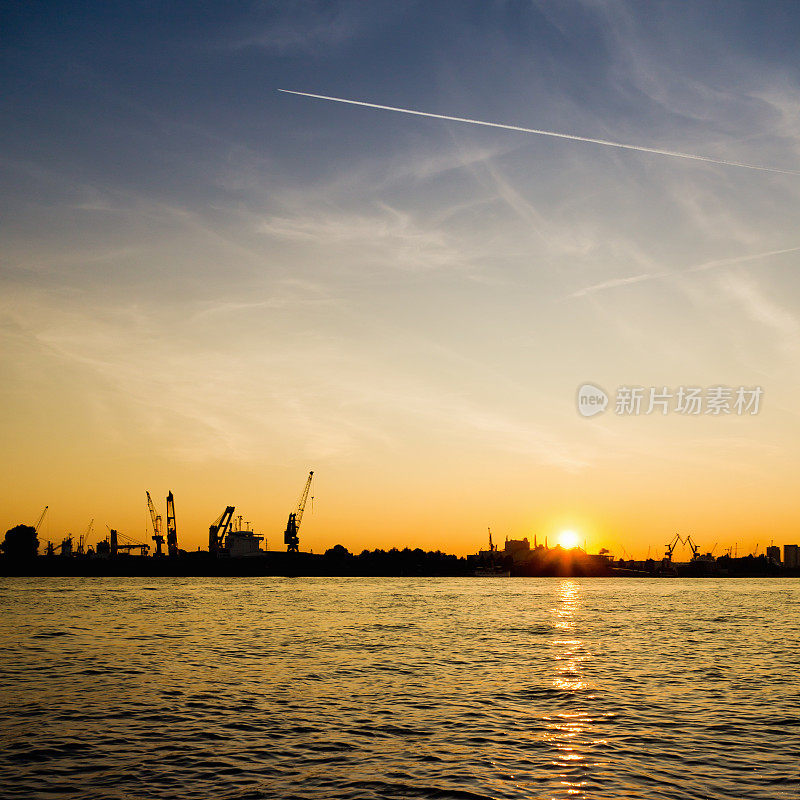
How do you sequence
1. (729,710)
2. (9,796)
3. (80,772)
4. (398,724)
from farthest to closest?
(729,710)
(398,724)
(80,772)
(9,796)

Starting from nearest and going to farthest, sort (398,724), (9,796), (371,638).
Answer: (9,796) → (398,724) → (371,638)

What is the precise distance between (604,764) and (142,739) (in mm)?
15557

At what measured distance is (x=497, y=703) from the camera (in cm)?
3206

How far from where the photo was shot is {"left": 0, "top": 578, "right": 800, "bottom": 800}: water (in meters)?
20.3

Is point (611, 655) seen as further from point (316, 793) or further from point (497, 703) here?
point (316, 793)

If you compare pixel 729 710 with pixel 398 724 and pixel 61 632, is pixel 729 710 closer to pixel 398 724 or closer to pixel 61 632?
pixel 398 724

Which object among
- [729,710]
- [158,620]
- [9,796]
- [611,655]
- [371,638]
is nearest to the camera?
[9,796]

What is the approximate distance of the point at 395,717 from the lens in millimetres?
28922

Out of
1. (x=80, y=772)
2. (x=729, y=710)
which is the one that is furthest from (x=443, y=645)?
(x=80, y=772)

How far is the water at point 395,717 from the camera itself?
2034cm

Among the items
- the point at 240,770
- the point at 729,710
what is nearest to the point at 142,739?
the point at 240,770

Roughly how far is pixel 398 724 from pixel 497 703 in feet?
20.7

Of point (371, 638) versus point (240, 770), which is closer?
point (240, 770)

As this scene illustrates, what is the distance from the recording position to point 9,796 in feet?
62.2
